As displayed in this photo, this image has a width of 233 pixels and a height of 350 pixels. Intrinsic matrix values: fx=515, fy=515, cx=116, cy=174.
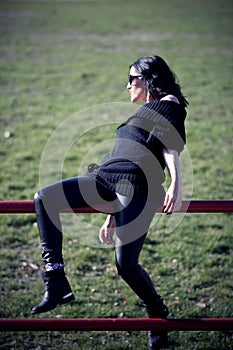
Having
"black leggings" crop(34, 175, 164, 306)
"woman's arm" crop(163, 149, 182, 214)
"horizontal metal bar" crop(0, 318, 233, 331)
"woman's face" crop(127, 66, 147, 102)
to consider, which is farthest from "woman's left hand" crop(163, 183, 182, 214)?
"woman's face" crop(127, 66, 147, 102)

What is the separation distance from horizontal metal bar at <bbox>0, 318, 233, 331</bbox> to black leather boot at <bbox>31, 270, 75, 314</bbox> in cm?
7

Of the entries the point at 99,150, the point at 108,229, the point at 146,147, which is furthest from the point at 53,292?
the point at 99,150

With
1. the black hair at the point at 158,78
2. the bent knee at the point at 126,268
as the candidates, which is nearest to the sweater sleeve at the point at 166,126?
the black hair at the point at 158,78

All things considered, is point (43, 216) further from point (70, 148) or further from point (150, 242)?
point (70, 148)

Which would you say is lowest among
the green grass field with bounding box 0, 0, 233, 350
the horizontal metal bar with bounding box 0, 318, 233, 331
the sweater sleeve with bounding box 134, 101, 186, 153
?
the green grass field with bounding box 0, 0, 233, 350

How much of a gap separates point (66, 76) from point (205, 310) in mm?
8632

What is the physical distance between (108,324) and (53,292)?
33 cm

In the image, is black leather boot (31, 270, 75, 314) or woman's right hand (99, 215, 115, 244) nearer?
black leather boot (31, 270, 75, 314)

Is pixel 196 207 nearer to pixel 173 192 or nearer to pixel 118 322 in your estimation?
pixel 173 192

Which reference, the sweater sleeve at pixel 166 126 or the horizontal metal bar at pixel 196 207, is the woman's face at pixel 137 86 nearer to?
the sweater sleeve at pixel 166 126

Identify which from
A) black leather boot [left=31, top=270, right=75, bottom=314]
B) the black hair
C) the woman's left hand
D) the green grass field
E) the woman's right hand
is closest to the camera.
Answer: the woman's left hand

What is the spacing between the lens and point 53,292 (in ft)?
8.69

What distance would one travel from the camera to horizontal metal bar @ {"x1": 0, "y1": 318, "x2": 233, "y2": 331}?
2.57 m

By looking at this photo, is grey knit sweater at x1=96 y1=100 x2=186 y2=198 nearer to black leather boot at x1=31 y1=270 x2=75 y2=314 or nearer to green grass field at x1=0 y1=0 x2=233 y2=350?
black leather boot at x1=31 y1=270 x2=75 y2=314
